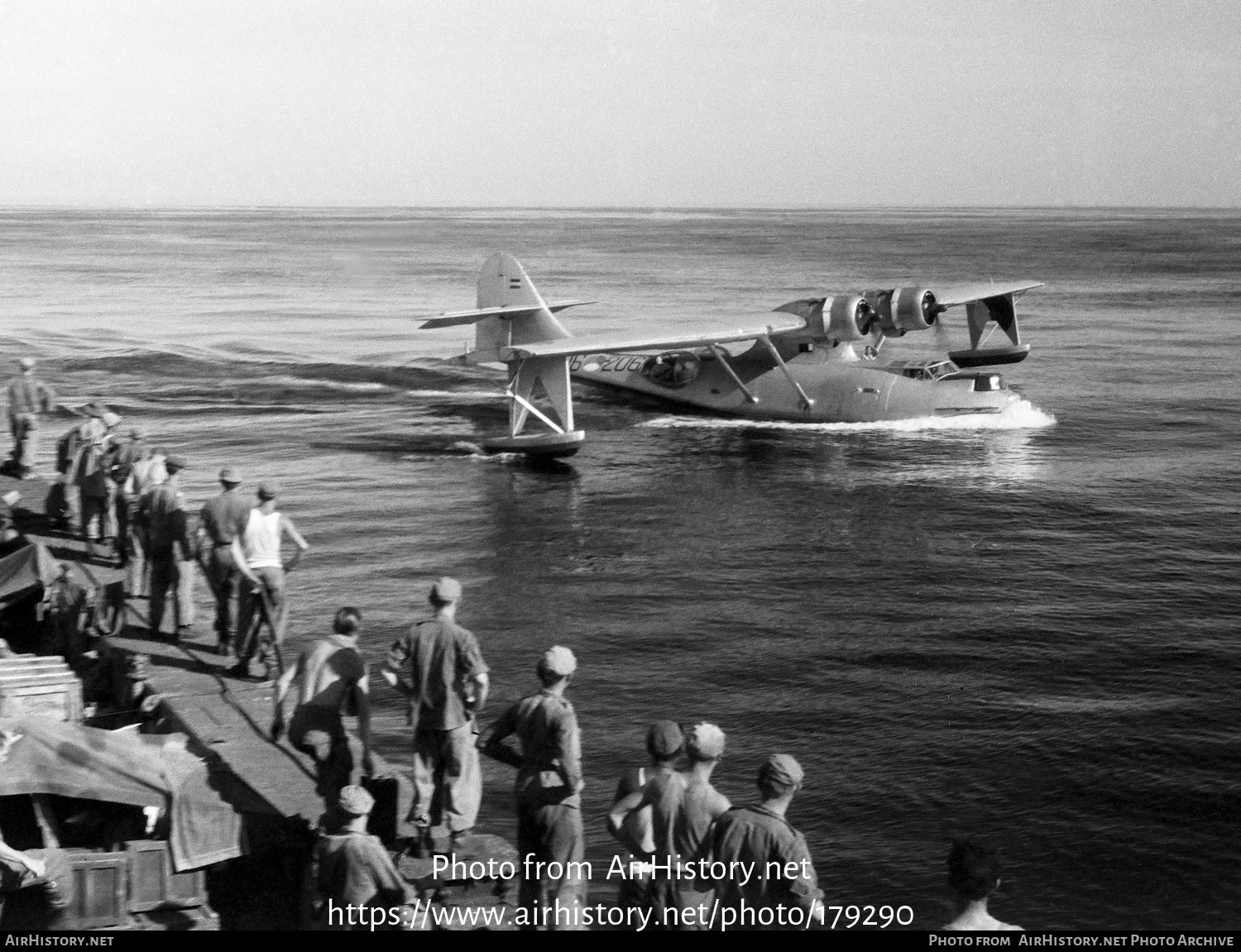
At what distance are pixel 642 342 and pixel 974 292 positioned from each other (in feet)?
49.8

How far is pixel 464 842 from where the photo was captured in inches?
359

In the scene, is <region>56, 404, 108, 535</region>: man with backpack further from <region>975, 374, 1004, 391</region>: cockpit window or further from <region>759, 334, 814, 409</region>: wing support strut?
<region>975, 374, 1004, 391</region>: cockpit window

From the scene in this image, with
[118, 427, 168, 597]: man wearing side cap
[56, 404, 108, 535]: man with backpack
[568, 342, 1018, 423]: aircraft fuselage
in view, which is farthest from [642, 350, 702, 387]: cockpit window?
[118, 427, 168, 597]: man wearing side cap

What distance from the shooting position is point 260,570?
1189 centimetres

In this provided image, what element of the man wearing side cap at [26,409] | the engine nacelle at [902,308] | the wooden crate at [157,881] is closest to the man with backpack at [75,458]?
the man wearing side cap at [26,409]

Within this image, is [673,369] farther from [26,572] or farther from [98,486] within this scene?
[26,572]

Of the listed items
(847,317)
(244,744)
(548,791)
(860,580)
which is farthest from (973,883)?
(847,317)

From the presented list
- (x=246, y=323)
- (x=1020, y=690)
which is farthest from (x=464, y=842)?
(x=246, y=323)

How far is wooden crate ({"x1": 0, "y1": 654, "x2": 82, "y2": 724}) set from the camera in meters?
11.0

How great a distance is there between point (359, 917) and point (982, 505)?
892 inches

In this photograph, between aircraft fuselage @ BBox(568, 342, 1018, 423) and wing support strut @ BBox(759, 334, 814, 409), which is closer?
aircraft fuselage @ BBox(568, 342, 1018, 423)

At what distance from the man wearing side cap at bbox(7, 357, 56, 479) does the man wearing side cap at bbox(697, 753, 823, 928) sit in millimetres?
18128

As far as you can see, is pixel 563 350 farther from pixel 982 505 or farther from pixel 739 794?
pixel 739 794

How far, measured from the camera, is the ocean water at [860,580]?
13594mm
